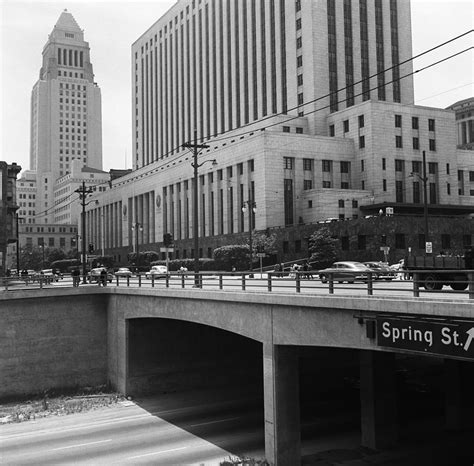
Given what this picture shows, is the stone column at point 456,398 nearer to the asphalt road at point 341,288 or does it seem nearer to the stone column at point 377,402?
the stone column at point 377,402

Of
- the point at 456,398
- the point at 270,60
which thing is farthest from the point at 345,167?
the point at 456,398

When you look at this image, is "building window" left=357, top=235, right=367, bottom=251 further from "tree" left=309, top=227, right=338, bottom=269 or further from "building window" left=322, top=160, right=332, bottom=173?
"building window" left=322, top=160, right=332, bottom=173

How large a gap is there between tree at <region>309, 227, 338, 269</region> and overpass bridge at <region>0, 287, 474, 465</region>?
92.1 feet

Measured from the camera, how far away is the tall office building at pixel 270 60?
3772 inches

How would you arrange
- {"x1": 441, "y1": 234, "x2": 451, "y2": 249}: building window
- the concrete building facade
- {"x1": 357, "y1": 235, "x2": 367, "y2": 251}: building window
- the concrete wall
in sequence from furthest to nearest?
1. the concrete building facade
2. {"x1": 441, "y1": 234, "x2": 451, "y2": 249}: building window
3. {"x1": 357, "y1": 235, "x2": 367, "y2": 251}: building window
4. the concrete wall

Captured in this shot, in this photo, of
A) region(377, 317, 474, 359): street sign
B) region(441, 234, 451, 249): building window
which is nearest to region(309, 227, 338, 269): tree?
region(441, 234, 451, 249): building window

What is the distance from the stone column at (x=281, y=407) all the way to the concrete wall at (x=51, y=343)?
699 inches

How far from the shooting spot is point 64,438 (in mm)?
26500

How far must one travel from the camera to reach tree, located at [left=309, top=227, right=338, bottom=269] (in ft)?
219

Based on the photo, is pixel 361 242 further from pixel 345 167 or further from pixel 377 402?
pixel 377 402

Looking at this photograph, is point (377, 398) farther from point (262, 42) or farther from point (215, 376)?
point (262, 42)

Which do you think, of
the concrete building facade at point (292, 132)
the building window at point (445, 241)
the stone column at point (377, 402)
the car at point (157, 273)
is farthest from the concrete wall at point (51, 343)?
the building window at point (445, 241)

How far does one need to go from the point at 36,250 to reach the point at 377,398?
472ft

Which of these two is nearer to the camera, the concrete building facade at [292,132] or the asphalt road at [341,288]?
the asphalt road at [341,288]
